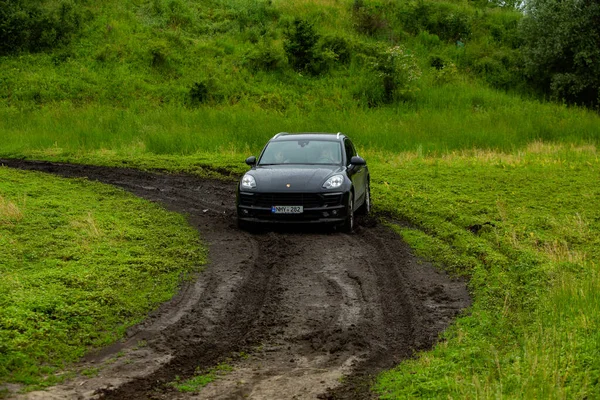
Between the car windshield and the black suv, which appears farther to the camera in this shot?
the car windshield

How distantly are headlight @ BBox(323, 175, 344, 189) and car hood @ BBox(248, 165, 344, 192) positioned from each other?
85mm

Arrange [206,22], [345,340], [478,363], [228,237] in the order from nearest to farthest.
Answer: [478,363], [345,340], [228,237], [206,22]

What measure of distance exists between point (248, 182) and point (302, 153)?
177cm

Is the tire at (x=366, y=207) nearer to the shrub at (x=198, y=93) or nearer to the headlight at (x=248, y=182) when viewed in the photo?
the headlight at (x=248, y=182)

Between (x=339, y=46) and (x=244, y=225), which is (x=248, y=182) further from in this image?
(x=339, y=46)

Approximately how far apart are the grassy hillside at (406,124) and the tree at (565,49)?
66.7 inches

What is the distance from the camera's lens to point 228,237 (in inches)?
538

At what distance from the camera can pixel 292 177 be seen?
47.3ft

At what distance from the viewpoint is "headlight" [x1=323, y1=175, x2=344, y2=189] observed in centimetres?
1423

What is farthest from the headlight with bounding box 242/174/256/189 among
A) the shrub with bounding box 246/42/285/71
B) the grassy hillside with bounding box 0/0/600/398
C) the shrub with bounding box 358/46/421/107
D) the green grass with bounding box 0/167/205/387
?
the shrub with bounding box 246/42/285/71

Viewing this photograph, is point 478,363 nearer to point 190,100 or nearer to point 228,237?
point 228,237

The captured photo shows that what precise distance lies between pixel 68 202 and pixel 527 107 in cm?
2567

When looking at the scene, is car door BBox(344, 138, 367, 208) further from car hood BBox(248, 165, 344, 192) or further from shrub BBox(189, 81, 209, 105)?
shrub BBox(189, 81, 209, 105)

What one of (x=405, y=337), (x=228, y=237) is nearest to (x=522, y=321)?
(x=405, y=337)
